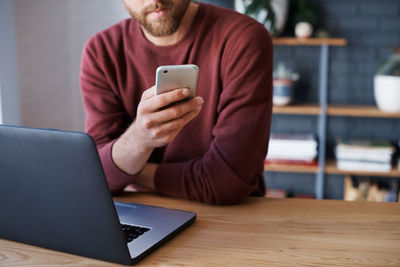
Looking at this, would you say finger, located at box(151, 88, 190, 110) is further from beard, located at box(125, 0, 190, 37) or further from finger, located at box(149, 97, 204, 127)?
beard, located at box(125, 0, 190, 37)

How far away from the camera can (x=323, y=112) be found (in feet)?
8.57

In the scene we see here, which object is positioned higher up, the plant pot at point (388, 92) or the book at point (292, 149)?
the plant pot at point (388, 92)

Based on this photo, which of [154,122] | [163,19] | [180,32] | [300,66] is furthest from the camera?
[300,66]

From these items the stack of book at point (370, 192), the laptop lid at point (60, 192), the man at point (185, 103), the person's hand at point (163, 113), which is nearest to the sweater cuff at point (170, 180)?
the man at point (185, 103)

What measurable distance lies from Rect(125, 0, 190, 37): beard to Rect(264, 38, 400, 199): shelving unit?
4.40 ft

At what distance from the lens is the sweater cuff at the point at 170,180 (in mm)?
1136

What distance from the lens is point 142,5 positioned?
1.29 meters

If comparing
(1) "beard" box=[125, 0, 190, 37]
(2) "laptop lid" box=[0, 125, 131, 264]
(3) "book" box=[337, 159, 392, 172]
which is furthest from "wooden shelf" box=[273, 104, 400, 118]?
(2) "laptop lid" box=[0, 125, 131, 264]

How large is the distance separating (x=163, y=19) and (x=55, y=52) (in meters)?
1.83

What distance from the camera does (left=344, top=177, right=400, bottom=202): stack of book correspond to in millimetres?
2689

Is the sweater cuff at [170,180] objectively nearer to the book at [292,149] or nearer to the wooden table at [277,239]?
the wooden table at [277,239]

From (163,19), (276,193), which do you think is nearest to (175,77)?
(163,19)

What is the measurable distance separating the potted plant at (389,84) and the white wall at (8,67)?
2.00 m

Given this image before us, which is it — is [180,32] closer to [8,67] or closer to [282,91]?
[282,91]
